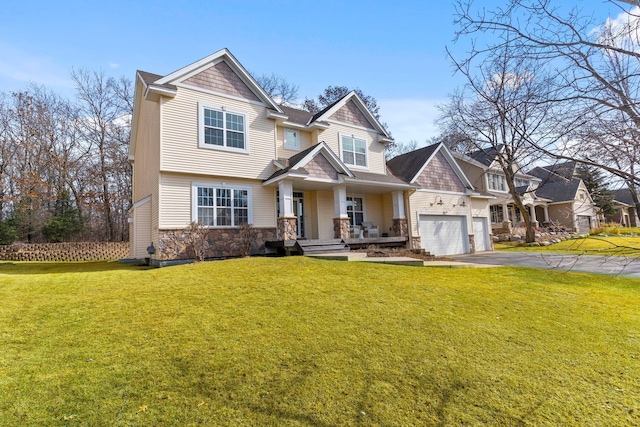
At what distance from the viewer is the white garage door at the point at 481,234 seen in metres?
19.4

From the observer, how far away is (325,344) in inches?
159

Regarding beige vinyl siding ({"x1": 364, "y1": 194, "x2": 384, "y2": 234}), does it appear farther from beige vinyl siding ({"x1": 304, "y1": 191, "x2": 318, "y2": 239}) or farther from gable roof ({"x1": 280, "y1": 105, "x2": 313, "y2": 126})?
gable roof ({"x1": 280, "y1": 105, "x2": 313, "y2": 126})

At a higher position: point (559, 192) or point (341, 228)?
point (559, 192)

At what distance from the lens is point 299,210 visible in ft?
49.1

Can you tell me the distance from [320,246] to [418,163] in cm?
864

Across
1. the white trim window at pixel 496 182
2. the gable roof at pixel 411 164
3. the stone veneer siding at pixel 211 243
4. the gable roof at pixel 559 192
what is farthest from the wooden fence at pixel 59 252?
the gable roof at pixel 559 192

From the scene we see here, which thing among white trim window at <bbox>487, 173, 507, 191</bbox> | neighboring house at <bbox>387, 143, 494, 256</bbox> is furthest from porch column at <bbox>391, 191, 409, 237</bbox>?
white trim window at <bbox>487, 173, 507, 191</bbox>

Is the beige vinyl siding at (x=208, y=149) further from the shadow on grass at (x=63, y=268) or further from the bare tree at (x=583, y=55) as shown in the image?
the bare tree at (x=583, y=55)

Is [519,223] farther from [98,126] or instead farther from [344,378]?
[98,126]

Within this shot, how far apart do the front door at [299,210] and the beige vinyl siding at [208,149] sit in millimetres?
2003

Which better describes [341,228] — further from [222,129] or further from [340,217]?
[222,129]

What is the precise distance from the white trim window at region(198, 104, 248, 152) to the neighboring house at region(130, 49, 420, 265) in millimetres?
40

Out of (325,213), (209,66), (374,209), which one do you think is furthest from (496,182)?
(209,66)

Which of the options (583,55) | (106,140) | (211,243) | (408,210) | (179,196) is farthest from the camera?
(106,140)
